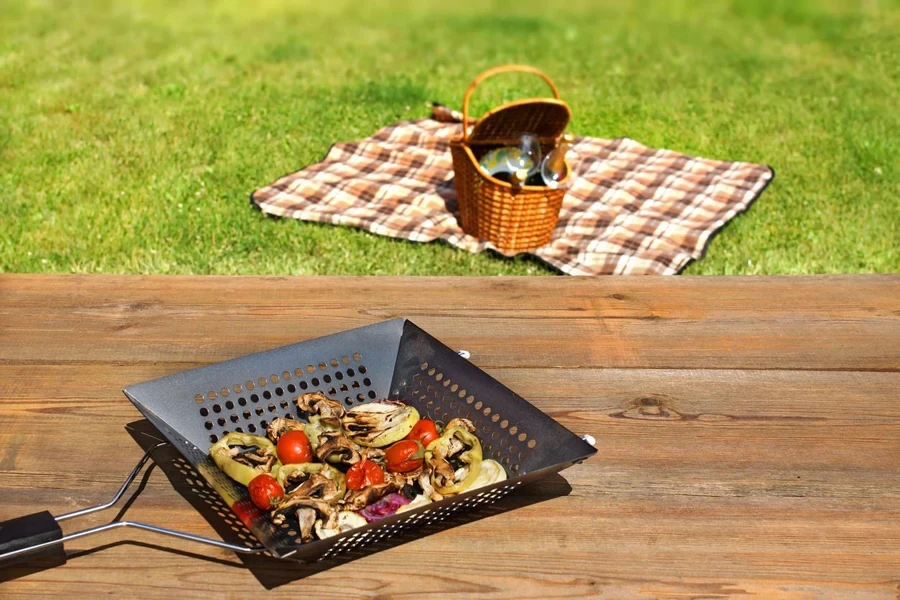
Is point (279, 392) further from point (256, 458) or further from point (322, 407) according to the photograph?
point (256, 458)

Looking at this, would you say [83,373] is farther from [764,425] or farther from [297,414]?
[764,425]

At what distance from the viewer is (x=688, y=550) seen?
1232 mm

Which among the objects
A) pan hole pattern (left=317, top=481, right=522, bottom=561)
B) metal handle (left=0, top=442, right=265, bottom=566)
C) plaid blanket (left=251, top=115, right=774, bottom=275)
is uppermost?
metal handle (left=0, top=442, right=265, bottom=566)

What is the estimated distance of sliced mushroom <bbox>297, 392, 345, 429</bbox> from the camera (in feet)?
4.62

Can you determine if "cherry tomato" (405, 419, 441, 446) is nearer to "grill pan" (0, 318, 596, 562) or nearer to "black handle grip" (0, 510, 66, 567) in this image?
"grill pan" (0, 318, 596, 562)

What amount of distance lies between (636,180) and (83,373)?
3010 mm

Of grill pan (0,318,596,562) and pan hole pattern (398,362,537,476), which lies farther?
pan hole pattern (398,362,537,476)

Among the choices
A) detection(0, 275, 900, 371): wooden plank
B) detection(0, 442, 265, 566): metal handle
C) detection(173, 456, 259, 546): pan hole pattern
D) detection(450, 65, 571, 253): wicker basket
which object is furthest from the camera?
detection(450, 65, 571, 253): wicker basket

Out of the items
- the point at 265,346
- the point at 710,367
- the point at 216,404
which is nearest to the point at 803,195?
the point at 710,367

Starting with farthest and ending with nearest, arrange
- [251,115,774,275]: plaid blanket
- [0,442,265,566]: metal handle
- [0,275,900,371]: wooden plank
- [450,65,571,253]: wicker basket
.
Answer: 1. [251,115,774,275]: plaid blanket
2. [450,65,571,253]: wicker basket
3. [0,275,900,371]: wooden plank
4. [0,442,265,566]: metal handle

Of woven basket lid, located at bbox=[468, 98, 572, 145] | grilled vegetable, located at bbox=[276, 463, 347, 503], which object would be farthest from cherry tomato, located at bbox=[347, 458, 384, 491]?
woven basket lid, located at bbox=[468, 98, 572, 145]

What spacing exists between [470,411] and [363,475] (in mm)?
224

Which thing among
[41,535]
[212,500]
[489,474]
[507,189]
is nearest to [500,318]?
[489,474]

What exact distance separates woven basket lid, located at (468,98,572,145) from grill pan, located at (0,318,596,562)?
2.08 meters
